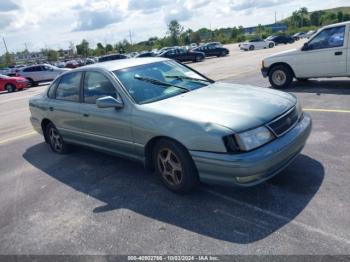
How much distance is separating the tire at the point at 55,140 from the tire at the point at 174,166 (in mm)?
2492

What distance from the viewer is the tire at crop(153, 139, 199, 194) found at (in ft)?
12.2

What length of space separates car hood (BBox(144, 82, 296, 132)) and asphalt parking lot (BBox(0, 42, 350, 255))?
2.91ft

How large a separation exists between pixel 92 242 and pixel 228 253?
4.37ft

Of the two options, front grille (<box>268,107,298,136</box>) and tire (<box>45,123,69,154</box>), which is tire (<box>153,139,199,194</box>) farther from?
tire (<box>45,123,69,154</box>)

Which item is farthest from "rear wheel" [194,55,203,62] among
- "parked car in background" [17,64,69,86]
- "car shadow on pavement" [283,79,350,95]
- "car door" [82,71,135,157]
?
"car door" [82,71,135,157]

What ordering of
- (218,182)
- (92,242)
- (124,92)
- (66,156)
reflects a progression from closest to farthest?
(92,242), (218,182), (124,92), (66,156)

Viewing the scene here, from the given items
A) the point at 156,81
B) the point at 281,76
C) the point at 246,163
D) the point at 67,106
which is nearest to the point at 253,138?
the point at 246,163

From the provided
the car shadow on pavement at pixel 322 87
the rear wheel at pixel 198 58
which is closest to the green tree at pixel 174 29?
the rear wheel at pixel 198 58

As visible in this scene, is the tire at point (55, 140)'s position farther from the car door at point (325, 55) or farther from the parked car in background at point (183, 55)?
the parked car in background at point (183, 55)

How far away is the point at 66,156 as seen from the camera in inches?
238

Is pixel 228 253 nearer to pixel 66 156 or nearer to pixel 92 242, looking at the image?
pixel 92 242

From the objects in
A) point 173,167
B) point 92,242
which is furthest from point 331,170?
point 92,242

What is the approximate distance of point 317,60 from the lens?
923cm

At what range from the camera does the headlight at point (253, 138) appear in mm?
3387
